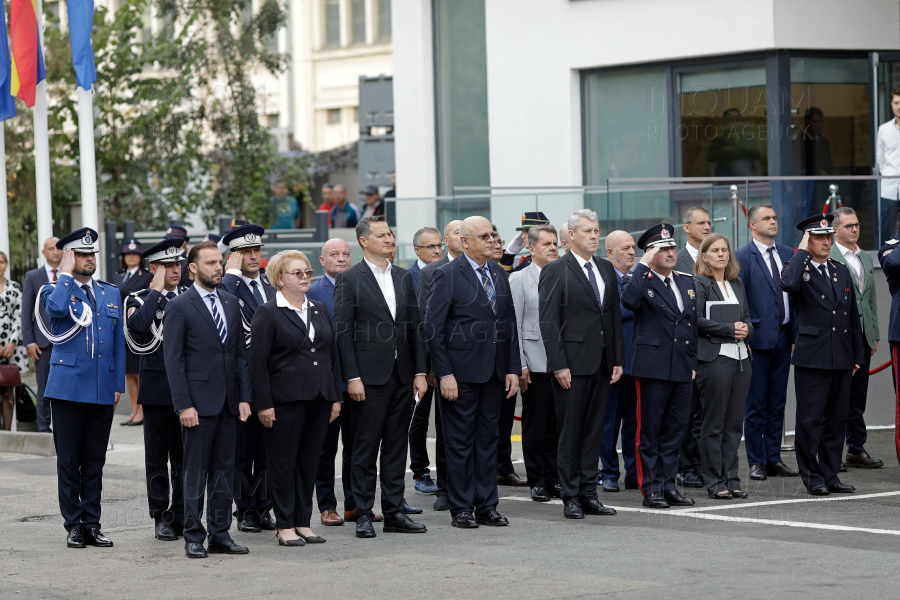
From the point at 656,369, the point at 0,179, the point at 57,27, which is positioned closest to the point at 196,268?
the point at 656,369

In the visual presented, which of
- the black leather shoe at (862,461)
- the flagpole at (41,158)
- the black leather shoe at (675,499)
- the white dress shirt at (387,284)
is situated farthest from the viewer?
the flagpole at (41,158)

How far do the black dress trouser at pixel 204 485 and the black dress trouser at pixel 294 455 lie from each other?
332 mm

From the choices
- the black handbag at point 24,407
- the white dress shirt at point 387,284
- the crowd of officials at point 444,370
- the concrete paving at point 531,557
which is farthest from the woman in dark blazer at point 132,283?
the white dress shirt at point 387,284

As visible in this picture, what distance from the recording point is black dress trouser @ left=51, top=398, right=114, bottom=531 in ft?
29.3

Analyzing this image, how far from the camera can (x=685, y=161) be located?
695 inches

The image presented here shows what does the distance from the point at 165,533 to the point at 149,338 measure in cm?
135

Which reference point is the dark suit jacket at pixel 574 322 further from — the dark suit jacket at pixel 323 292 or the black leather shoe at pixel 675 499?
the dark suit jacket at pixel 323 292

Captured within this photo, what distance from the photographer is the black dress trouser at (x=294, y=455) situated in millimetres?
8766

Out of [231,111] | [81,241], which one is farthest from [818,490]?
[231,111]

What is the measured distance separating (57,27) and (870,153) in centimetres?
1477

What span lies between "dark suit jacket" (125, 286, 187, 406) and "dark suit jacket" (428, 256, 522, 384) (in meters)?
1.79

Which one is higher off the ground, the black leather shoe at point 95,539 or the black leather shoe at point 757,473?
the black leather shoe at point 95,539

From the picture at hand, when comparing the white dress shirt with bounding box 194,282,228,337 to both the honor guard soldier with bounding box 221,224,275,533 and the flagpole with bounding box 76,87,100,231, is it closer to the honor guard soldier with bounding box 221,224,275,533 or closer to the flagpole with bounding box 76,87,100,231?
the honor guard soldier with bounding box 221,224,275,533

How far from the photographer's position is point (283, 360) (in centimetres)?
872
